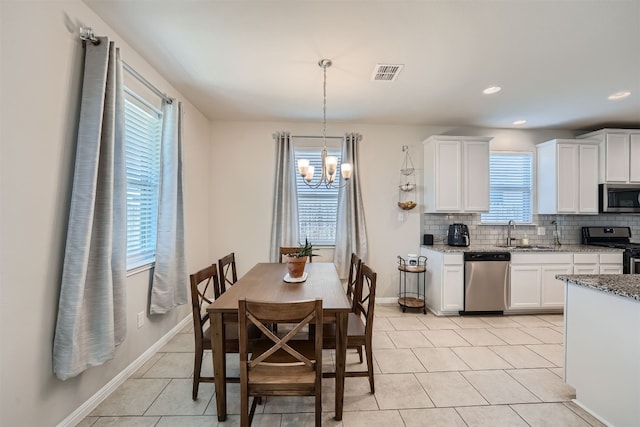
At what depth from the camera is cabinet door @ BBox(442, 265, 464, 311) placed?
12.3ft

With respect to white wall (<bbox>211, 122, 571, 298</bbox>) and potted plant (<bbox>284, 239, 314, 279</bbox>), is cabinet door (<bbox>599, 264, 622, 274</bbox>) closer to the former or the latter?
white wall (<bbox>211, 122, 571, 298</bbox>)

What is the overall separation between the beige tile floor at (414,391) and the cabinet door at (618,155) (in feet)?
8.39

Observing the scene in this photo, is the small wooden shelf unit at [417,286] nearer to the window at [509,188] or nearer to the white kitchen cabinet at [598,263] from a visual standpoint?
the window at [509,188]

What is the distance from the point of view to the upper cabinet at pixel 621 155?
3957mm

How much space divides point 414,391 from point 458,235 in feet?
8.10

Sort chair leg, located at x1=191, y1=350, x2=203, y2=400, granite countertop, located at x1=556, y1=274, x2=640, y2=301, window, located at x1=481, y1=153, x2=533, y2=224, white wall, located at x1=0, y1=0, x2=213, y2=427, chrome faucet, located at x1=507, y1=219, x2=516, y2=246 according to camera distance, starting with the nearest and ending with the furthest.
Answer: white wall, located at x1=0, y1=0, x2=213, y2=427 → granite countertop, located at x1=556, y1=274, x2=640, y2=301 → chair leg, located at x1=191, y1=350, x2=203, y2=400 → chrome faucet, located at x1=507, y1=219, x2=516, y2=246 → window, located at x1=481, y1=153, x2=533, y2=224

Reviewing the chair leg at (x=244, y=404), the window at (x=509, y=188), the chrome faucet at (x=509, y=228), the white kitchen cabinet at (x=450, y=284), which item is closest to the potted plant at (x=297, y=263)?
the chair leg at (x=244, y=404)

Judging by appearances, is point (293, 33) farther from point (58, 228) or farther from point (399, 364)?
point (399, 364)

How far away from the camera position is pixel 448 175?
399 centimetres

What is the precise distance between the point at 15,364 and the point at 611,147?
6.28m

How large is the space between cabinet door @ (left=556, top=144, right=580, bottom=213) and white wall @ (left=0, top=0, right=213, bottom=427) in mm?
5331

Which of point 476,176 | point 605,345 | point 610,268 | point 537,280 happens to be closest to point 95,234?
point 605,345

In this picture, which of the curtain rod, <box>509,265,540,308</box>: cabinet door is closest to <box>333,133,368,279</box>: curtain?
<box>509,265,540,308</box>: cabinet door

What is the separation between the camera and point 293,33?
2111mm
